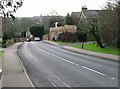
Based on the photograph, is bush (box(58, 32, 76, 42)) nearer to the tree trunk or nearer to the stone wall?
the stone wall

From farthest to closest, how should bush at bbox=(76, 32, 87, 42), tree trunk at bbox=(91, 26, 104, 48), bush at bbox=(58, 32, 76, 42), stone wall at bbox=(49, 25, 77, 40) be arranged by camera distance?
stone wall at bbox=(49, 25, 77, 40) → bush at bbox=(58, 32, 76, 42) → bush at bbox=(76, 32, 87, 42) → tree trunk at bbox=(91, 26, 104, 48)

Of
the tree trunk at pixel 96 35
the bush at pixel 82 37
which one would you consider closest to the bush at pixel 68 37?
the bush at pixel 82 37

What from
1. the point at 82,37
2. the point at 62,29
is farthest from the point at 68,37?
the point at 62,29

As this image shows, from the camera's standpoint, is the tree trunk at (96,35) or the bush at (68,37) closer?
the tree trunk at (96,35)

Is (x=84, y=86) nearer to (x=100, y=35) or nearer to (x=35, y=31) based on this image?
(x=100, y=35)

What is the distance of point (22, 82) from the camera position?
16.0 meters

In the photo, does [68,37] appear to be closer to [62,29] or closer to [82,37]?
[82,37]

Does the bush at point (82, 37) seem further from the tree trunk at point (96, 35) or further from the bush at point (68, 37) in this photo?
the tree trunk at point (96, 35)

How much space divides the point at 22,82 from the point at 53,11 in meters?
139

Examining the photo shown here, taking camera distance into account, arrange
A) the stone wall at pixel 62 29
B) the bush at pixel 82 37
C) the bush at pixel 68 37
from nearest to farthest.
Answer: the bush at pixel 82 37 < the bush at pixel 68 37 < the stone wall at pixel 62 29

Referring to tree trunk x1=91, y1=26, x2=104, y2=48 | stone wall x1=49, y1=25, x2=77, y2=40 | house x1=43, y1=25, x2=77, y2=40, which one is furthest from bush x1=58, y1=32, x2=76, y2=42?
tree trunk x1=91, y1=26, x2=104, y2=48

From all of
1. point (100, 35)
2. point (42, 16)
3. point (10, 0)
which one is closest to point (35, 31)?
point (42, 16)

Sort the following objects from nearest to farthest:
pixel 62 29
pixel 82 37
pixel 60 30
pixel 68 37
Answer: pixel 82 37
pixel 68 37
pixel 62 29
pixel 60 30

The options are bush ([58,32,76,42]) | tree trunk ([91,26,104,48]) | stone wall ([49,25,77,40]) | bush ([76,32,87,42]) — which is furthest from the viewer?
stone wall ([49,25,77,40])
